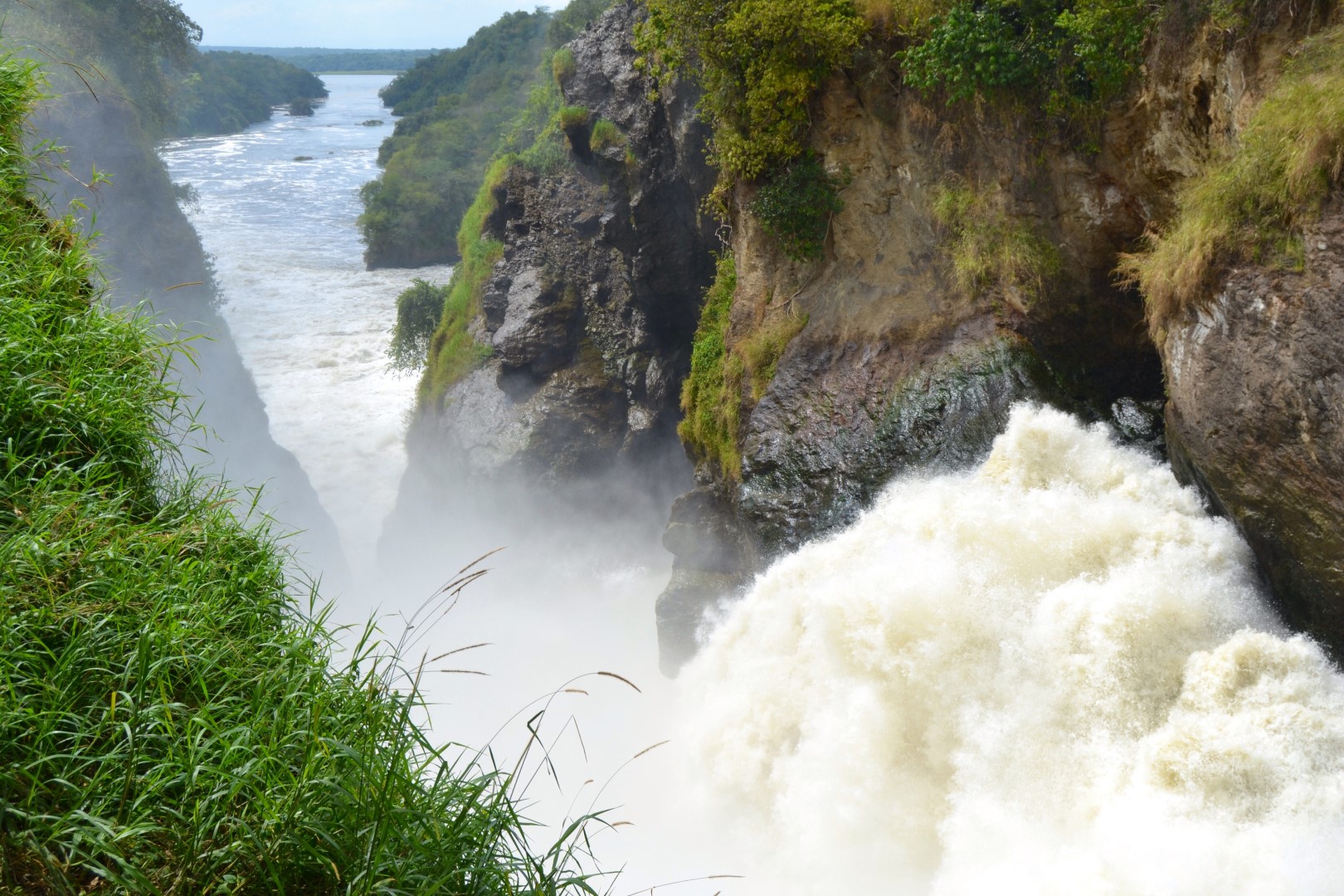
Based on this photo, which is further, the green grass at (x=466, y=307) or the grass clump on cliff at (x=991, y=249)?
the green grass at (x=466, y=307)

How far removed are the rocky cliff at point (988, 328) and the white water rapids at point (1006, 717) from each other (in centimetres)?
57

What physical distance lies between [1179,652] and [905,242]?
20.2 ft

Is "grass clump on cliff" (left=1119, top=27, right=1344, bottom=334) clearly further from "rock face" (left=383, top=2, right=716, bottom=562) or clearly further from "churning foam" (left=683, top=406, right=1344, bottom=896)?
→ "rock face" (left=383, top=2, right=716, bottom=562)

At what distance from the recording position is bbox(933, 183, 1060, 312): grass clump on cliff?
968 centimetres

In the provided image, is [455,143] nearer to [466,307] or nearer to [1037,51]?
[466,307]

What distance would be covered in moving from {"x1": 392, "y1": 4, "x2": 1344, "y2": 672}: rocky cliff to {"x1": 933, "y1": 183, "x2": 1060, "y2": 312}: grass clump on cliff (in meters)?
0.02

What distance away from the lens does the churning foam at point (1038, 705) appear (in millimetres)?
5715

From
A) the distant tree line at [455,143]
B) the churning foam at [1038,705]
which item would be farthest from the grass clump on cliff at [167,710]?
the distant tree line at [455,143]

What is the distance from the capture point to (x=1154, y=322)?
8266 mm

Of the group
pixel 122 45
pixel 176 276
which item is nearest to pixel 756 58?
pixel 176 276

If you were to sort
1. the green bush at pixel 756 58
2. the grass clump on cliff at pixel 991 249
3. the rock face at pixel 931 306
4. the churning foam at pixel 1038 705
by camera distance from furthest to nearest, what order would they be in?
1. the green bush at pixel 756 58
2. the grass clump on cliff at pixel 991 249
3. the rock face at pixel 931 306
4. the churning foam at pixel 1038 705

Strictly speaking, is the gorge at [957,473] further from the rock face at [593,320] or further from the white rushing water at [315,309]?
the white rushing water at [315,309]

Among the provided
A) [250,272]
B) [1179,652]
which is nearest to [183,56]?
[250,272]

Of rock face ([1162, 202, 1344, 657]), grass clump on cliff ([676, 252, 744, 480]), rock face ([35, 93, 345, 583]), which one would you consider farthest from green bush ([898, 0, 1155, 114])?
rock face ([35, 93, 345, 583])
